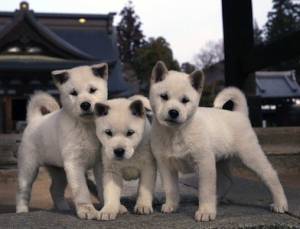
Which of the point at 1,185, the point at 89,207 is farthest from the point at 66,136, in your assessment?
the point at 1,185

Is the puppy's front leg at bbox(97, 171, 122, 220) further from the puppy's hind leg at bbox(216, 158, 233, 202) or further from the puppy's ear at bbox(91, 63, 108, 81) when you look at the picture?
the puppy's hind leg at bbox(216, 158, 233, 202)

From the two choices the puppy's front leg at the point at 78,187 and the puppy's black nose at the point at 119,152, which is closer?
the puppy's black nose at the point at 119,152

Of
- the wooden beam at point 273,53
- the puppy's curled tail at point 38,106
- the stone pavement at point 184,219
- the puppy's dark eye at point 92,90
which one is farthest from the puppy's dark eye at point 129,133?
the wooden beam at point 273,53

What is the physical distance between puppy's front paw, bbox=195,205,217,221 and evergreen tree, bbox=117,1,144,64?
39.0 metres

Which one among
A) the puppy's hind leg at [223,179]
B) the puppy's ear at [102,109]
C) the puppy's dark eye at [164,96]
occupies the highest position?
the puppy's dark eye at [164,96]

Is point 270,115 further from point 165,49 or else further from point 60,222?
point 60,222

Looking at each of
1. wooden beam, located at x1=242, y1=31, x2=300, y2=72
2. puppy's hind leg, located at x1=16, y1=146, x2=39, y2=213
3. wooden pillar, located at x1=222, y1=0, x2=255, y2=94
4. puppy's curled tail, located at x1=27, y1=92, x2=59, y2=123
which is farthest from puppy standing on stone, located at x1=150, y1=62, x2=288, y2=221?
wooden pillar, located at x1=222, y1=0, x2=255, y2=94

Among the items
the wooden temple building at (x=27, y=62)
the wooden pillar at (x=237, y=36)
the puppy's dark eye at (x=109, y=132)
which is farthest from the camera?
the wooden temple building at (x=27, y=62)

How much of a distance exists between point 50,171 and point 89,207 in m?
0.90

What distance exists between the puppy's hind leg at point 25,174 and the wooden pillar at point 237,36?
3.45 m

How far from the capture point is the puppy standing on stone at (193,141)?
9.03ft

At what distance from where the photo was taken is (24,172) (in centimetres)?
348

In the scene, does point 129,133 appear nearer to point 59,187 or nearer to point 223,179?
point 223,179

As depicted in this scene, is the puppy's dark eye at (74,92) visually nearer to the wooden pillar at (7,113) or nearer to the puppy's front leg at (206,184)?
the puppy's front leg at (206,184)
